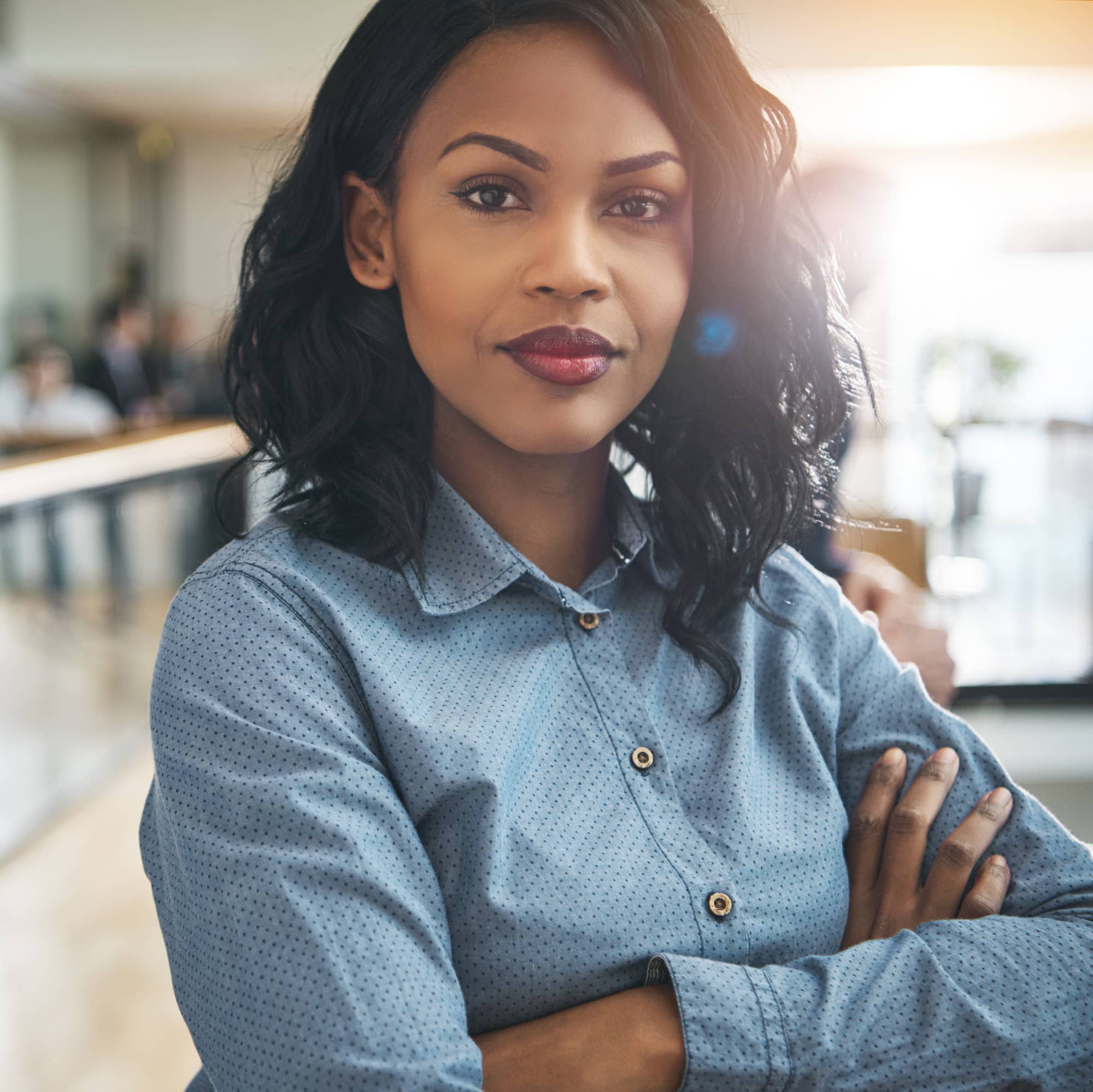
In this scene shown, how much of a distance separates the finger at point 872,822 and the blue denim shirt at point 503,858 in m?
0.05

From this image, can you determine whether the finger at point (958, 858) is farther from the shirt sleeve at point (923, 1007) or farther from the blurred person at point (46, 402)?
the blurred person at point (46, 402)

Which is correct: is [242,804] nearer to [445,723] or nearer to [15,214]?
[445,723]

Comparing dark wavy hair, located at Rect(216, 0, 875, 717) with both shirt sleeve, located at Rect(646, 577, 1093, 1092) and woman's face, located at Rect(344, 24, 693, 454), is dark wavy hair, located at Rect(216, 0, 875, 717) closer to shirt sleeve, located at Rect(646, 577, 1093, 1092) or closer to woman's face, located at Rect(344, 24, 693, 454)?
woman's face, located at Rect(344, 24, 693, 454)

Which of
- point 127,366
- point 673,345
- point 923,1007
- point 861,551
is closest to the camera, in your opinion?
point 923,1007

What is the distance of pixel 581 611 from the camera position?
97 centimetres

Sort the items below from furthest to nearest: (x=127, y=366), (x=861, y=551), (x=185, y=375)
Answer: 1. (x=185, y=375)
2. (x=127, y=366)
3. (x=861, y=551)

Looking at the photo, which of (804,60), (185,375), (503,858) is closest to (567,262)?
(503,858)

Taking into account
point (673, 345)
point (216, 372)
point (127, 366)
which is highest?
point (673, 345)

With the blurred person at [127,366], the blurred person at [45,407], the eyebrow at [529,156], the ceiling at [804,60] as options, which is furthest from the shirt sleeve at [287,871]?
the blurred person at [127,366]

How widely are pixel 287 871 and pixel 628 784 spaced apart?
0.92ft

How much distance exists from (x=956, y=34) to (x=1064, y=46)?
4.37ft

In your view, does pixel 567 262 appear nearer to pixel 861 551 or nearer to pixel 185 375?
pixel 861 551

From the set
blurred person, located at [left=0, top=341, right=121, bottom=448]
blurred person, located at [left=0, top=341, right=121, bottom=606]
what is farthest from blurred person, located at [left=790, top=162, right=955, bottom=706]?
blurred person, located at [left=0, top=341, right=121, bottom=448]

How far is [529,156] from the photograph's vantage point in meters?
0.88
